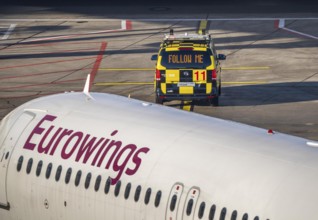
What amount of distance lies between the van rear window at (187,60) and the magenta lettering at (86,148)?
20828mm

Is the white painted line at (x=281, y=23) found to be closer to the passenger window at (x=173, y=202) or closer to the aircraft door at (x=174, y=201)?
the aircraft door at (x=174, y=201)

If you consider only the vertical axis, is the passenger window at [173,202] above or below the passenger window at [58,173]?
above

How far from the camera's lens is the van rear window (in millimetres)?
44156

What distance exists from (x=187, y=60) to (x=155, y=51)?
12502 millimetres

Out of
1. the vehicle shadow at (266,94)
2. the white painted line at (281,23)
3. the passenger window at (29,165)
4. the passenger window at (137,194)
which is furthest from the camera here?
the white painted line at (281,23)

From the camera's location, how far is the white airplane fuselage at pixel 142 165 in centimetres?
1812

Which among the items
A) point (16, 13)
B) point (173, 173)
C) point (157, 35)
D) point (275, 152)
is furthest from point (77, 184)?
point (16, 13)

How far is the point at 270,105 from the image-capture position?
4462cm

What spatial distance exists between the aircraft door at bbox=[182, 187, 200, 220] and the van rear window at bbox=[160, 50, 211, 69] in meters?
25.1

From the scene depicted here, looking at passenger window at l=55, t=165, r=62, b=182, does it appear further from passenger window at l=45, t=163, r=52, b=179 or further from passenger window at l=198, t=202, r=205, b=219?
passenger window at l=198, t=202, r=205, b=219

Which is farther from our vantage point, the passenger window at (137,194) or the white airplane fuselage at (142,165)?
the passenger window at (137,194)

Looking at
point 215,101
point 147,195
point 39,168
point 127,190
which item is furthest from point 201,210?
point 215,101

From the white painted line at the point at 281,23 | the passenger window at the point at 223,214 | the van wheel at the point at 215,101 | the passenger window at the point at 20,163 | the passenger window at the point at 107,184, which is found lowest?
the van wheel at the point at 215,101

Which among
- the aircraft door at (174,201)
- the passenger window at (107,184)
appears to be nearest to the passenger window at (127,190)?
the passenger window at (107,184)
